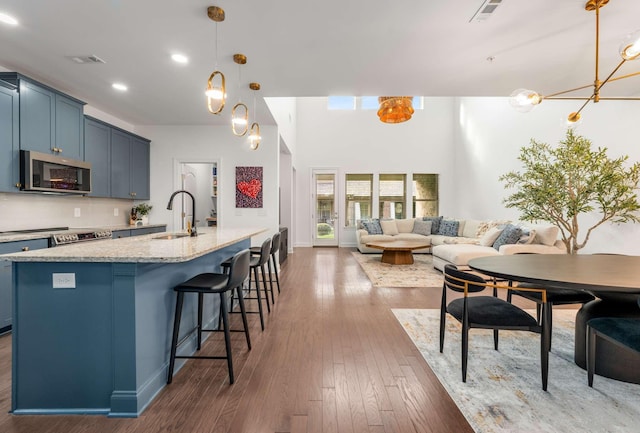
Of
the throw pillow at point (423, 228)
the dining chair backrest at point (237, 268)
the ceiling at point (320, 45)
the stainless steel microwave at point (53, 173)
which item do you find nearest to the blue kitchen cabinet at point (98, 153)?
the stainless steel microwave at point (53, 173)

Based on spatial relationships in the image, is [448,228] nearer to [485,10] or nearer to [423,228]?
[423,228]

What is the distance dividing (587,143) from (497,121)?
3482mm

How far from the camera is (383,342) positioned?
9.01ft

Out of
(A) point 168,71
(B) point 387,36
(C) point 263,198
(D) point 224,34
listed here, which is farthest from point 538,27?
(C) point 263,198

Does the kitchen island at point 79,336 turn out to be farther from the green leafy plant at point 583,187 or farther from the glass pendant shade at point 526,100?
the green leafy plant at point 583,187

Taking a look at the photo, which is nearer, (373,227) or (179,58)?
(179,58)

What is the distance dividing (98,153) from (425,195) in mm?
8077

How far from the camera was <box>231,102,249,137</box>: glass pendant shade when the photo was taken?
3266mm

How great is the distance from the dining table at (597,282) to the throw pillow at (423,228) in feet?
18.7

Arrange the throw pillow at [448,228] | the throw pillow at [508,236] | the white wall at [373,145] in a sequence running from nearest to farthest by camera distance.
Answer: the throw pillow at [508,236] < the throw pillow at [448,228] < the white wall at [373,145]

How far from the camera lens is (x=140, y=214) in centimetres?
549

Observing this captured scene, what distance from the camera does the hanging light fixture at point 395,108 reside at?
527 cm

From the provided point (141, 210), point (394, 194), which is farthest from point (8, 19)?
point (394, 194)

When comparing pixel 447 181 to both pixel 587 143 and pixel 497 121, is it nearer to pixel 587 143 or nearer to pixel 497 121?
pixel 497 121
